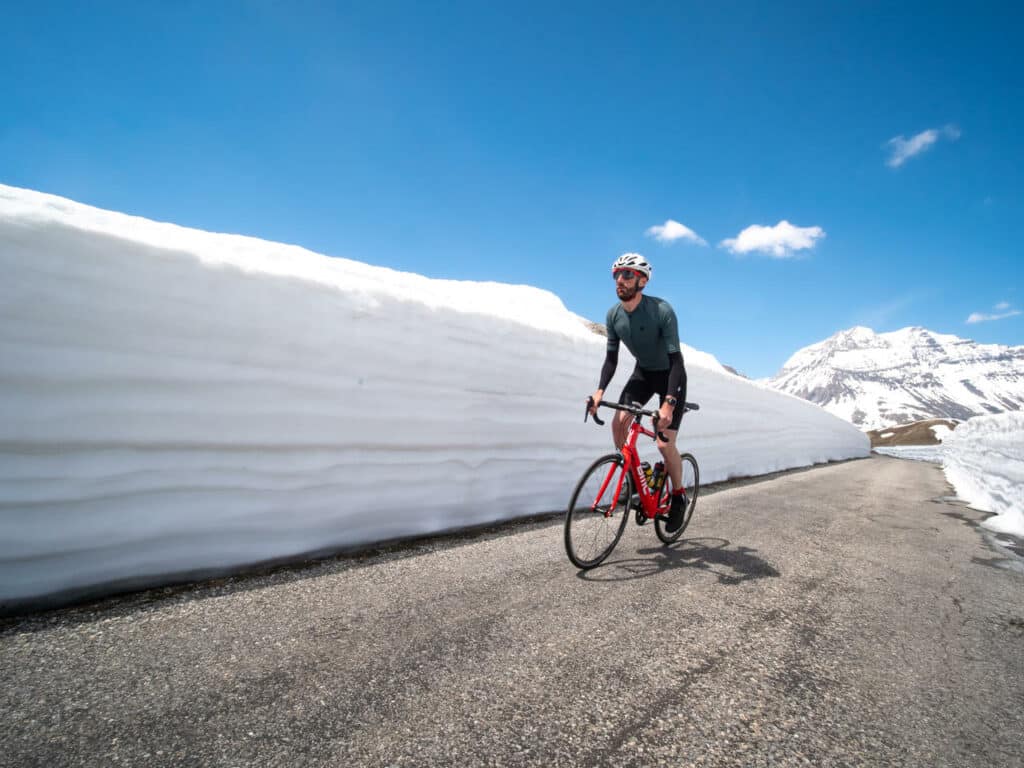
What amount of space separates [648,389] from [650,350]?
0.44 m

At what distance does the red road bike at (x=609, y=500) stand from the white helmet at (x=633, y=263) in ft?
3.46

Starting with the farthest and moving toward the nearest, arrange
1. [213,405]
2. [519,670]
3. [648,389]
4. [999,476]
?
[999,476] < [648,389] < [213,405] < [519,670]

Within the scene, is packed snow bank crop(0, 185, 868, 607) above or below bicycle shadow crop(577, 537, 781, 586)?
above

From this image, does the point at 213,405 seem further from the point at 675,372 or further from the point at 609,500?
the point at 675,372

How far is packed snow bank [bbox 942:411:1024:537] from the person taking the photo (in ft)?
18.4

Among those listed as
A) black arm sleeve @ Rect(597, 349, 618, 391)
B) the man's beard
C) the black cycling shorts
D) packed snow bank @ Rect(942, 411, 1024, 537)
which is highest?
the man's beard

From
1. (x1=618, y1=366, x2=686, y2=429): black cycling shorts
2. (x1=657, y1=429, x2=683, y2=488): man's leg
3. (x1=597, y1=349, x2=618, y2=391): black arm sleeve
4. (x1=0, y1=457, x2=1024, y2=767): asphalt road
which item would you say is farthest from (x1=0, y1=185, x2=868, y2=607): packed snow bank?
(x1=657, y1=429, x2=683, y2=488): man's leg

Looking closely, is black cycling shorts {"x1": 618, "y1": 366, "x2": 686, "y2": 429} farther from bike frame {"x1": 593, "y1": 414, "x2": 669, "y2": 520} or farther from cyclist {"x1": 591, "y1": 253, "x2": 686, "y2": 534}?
bike frame {"x1": 593, "y1": 414, "x2": 669, "y2": 520}

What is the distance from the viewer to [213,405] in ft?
8.54

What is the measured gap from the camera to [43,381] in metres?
2.10

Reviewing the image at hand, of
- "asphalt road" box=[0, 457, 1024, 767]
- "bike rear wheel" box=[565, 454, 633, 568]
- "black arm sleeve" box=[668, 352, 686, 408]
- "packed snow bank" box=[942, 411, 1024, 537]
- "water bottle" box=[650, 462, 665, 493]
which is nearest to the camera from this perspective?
"asphalt road" box=[0, 457, 1024, 767]

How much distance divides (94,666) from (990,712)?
134 inches


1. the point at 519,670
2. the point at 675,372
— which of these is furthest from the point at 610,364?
the point at 519,670

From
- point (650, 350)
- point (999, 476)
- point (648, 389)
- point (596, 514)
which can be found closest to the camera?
point (596, 514)
